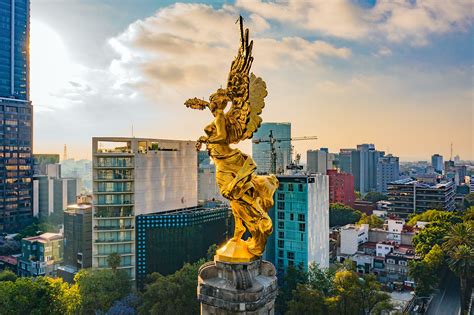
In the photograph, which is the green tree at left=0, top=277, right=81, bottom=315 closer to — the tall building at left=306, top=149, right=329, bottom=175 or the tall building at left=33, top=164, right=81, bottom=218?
the tall building at left=33, top=164, right=81, bottom=218

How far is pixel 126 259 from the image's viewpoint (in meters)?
29.0

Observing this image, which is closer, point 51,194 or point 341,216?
point 341,216

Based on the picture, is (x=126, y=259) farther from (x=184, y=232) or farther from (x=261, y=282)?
(x=261, y=282)

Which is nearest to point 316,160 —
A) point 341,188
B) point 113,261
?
point 341,188

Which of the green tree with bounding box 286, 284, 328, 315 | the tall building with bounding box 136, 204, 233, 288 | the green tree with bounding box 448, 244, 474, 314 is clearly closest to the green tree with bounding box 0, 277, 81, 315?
the tall building with bounding box 136, 204, 233, 288

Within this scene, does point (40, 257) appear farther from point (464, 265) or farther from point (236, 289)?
point (464, 265)

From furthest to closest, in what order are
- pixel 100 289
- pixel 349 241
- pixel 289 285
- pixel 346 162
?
pixel 346 162
pixel 349 241
pixel 289 285
pixel 100 289

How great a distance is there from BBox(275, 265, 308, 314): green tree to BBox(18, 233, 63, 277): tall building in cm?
2347

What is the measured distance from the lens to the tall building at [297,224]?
28109 millimetres

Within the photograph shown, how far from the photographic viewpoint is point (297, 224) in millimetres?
28453

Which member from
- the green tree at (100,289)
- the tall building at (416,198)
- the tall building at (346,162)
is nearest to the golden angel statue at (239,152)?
the green tree at (100,289)

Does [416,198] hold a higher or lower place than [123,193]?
lower

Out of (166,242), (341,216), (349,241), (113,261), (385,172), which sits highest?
(385,172)

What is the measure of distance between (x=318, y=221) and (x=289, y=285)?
670 cm
